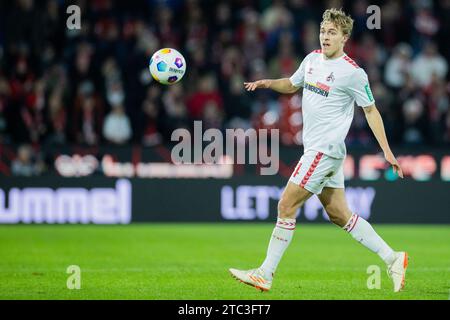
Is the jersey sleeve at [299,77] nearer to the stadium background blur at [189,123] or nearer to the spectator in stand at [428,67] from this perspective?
the stadium background blur at [189,123]

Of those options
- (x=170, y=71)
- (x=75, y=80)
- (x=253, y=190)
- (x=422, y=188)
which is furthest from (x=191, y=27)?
(x=170, y=71)

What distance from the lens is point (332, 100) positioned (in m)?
8.59

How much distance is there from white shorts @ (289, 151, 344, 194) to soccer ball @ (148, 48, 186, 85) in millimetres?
1930

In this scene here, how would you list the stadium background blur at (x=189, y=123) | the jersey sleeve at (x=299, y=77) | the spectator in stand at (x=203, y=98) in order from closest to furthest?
the jersey sleeve at (x=299, y=77) → the stadium background blur at (x=189, y=123) → the spectator in stand at (x=203, y=98)

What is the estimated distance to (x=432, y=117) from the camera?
59.8 feet

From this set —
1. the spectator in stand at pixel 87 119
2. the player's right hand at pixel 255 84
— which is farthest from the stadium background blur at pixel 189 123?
the player's right hand at pixel 255 84

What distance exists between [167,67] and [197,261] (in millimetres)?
2697

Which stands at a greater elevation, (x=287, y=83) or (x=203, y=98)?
(x=287, y=83)

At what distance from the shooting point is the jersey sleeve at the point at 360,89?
8.52 metres

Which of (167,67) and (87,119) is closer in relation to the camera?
(167,67)

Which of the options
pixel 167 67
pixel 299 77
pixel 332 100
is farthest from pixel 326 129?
pixel 167 67

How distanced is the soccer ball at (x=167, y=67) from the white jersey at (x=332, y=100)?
5.68ft

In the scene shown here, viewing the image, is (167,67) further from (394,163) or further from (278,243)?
(394,163)

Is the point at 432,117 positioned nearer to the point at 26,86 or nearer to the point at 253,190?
the point at 253,190
